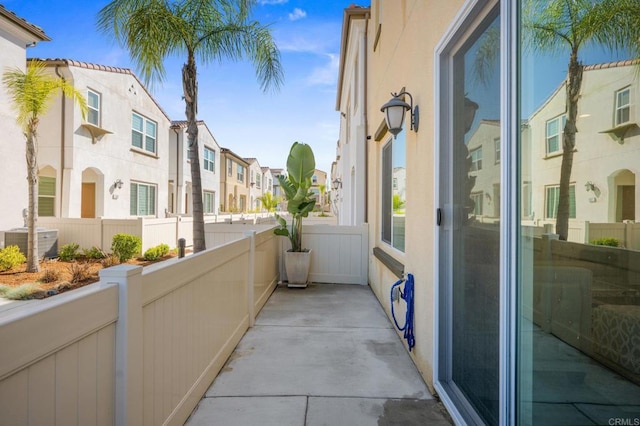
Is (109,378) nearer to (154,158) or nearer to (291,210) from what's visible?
A: (291,210)

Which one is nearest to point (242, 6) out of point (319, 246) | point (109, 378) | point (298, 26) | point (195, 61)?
point (195, 61)

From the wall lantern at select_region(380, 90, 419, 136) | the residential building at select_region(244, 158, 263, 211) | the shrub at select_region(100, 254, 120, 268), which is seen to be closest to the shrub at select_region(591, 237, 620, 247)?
the wall lantern at select_region(380, 90, 419, 136)

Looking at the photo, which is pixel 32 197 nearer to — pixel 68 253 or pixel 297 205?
pixel 68 253

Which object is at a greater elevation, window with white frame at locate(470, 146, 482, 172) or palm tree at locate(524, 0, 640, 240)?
palm tree at locate(524, 0, 640, 240)

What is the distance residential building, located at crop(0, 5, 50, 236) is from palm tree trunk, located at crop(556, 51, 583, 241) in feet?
40.7

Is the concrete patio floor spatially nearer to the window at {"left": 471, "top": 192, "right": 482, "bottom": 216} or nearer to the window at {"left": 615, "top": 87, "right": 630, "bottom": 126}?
the window at {"left": 471, "top": 192, "right": 482, "bottom": 216}

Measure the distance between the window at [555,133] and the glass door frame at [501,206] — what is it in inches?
9.5

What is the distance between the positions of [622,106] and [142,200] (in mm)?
17618

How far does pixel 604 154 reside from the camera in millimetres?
1303

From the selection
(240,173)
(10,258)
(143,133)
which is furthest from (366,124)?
(240,173)

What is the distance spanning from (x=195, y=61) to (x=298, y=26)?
3.27 meters

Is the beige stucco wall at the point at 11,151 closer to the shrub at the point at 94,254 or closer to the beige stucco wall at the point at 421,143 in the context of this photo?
the shrub at the point at 94,254

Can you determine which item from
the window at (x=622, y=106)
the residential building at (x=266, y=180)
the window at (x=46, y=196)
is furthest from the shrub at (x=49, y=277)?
the residential building at (x=266, y=180)

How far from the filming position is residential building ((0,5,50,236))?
9672mm
